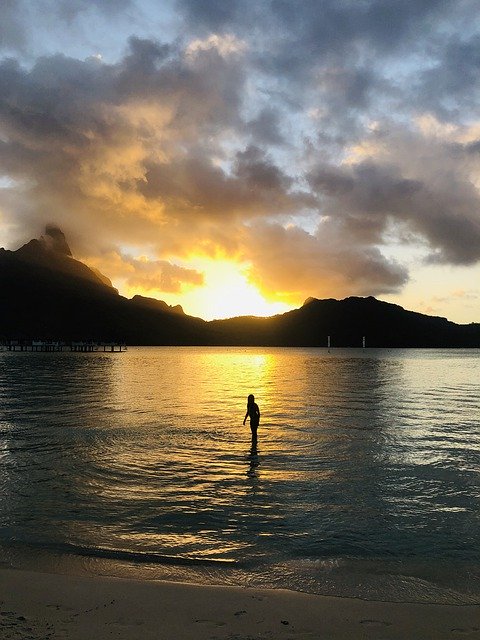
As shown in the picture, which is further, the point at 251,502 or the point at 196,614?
the point at 251,502

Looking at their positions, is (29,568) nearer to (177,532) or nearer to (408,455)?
(177,532)

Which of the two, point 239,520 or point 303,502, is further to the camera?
point 303,502

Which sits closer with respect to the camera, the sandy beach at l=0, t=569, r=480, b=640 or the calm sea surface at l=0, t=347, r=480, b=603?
the sandy beach at l=0, t=569, r=480, b=640

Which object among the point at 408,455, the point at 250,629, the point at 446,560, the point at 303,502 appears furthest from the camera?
the point at 408,455

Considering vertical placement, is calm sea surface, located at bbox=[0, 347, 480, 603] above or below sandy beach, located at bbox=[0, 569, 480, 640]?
below

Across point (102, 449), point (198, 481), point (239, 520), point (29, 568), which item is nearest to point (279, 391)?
point (102, 449)

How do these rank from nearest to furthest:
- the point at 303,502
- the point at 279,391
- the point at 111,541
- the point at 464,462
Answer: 1. the point at 111,541
2. the point at 303,502
3. the point at 464,462
4. the point at 279,391

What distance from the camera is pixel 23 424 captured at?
2858 centimetres

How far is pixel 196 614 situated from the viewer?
7164 millimetres

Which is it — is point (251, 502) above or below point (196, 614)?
below

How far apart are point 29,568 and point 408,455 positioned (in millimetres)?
16678

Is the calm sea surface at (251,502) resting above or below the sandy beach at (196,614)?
below

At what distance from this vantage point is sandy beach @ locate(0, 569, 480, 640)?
6.54 meters

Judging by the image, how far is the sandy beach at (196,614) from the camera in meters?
6.54
